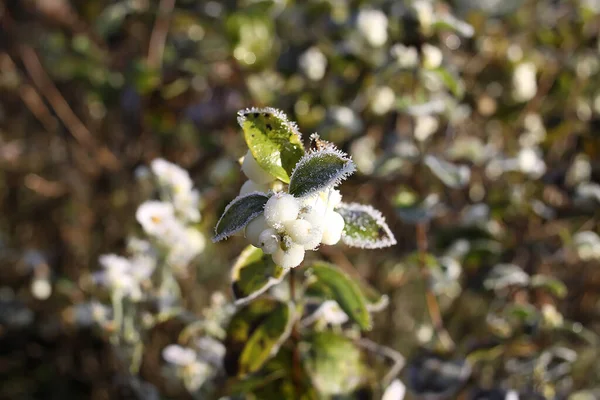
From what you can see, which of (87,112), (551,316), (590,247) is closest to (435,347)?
(551,316)

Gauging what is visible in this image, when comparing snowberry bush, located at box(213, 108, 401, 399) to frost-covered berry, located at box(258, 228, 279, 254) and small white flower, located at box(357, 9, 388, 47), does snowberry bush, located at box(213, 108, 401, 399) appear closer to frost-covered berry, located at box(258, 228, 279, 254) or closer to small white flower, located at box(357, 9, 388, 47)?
frost-covered berry, located at box(258, 228, 279, 254)

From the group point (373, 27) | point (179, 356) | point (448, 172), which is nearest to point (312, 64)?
point (373, 27)

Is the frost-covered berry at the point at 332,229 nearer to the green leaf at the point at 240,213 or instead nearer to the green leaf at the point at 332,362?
the green leaf at the point at 240,213

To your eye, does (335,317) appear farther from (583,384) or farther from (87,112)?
(87,112)

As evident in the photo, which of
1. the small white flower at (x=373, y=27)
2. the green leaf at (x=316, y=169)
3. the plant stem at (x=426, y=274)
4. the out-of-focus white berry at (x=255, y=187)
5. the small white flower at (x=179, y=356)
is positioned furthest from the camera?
the small white flower at (x=373, y=27)

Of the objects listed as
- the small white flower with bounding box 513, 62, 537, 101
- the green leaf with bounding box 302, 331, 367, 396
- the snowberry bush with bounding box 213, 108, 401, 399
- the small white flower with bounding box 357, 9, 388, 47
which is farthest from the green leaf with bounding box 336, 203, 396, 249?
the small white flower with bounding box 513, 62, 537, 101

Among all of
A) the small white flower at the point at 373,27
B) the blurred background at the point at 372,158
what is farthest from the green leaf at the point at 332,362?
the small white flower at the point at 373,27
